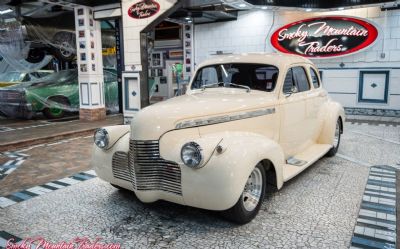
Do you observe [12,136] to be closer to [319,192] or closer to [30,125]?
[30,125]

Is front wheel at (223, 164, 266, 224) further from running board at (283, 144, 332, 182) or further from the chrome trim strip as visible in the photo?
the chrome trim strip

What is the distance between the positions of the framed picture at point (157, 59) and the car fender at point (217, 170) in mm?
11901

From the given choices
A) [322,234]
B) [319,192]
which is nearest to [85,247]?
[322,234]

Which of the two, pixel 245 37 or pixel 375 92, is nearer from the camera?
pixel 375 92

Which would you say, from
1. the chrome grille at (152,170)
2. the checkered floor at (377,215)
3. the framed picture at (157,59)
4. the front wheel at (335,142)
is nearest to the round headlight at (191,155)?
the chrome grille at (152,170)

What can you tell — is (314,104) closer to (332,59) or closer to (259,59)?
(259,59)

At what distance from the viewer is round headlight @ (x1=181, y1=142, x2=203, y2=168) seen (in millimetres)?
2594

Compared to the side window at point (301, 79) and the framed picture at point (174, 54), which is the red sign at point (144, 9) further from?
the framed picture at point (174, 54)

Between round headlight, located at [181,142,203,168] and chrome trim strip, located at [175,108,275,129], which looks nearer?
round headlight, located at [181,142,203,168]

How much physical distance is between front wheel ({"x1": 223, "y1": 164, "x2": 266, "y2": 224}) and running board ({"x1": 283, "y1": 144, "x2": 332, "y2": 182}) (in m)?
0.42

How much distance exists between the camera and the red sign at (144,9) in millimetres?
7270

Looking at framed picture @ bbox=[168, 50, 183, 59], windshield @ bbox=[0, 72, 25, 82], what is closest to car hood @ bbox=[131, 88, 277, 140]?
windshield @ bbox=[0, 72, 25, 82]

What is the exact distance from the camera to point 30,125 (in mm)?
8375

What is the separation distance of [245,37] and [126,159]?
7.83 meters
